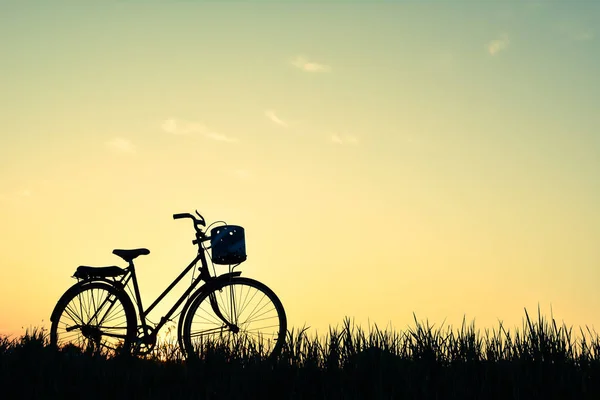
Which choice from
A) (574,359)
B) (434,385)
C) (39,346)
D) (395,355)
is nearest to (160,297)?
(39,346)

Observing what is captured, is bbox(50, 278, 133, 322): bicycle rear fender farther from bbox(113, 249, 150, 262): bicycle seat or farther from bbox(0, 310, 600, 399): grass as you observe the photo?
bbox(0, 310, 600, 399): grass

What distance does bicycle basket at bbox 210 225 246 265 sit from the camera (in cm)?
889

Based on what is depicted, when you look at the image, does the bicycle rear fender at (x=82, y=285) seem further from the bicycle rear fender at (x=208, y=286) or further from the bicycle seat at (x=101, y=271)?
the bicycle rear fender at (x=208, y=286)

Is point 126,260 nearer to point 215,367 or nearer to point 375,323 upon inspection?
point 215,367

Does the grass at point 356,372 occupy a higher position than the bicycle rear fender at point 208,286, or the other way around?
the bicycle rear fender at point 208,286

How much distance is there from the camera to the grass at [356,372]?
19.0ft

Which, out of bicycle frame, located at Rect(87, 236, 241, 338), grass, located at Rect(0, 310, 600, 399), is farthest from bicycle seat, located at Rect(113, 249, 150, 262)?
grass, located at Rect(0, 310, 600, 399)

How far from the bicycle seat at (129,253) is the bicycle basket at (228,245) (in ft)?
2.91

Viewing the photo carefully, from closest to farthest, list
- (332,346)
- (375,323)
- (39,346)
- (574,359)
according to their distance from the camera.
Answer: (574,359)
(332,346)
(375,323)
(39,346)

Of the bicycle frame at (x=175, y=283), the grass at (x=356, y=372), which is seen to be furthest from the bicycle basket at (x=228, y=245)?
the grass at (x=356, y=372)

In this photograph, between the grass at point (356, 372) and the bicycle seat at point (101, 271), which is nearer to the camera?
the grass at point (356, 372)

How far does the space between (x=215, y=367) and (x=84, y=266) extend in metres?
3.18

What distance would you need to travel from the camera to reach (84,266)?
9094 mm

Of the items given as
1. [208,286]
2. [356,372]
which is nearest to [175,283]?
[208,286]
